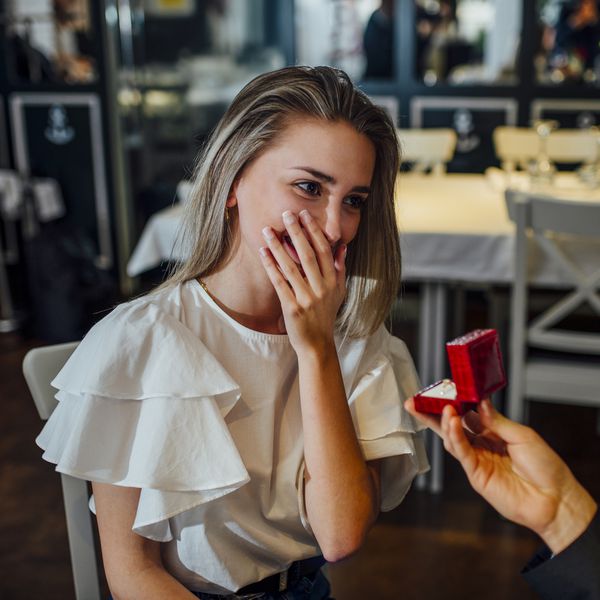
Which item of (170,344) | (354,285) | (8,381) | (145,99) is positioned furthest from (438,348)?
(145,99)

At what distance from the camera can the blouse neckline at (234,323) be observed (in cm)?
109

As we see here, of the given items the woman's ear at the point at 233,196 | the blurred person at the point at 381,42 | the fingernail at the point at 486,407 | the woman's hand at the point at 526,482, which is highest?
the blurred person at the point at 381,42

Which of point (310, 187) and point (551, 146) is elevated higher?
A: point (310, 187)

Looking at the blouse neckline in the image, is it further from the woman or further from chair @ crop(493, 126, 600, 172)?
chair @ crop(493, 126, 600, 172)

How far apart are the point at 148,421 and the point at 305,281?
0.25 m

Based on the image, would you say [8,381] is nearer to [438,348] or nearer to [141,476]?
[438,348]

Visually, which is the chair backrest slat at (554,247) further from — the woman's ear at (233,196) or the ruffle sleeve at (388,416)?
the woman's ear at (233,196)

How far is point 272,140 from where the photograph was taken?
41.2 inches

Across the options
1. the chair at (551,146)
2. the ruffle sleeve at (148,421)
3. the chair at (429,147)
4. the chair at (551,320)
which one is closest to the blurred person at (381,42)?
the chair at (429,147)

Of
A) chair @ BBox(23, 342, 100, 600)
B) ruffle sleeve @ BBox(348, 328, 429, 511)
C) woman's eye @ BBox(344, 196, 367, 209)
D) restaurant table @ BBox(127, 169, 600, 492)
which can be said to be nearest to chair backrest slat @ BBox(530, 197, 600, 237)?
restaurant table @ BBox(127, 169, 600, 492)

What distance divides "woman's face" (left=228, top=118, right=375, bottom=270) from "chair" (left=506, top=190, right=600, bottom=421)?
1238mm

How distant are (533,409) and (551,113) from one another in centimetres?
197

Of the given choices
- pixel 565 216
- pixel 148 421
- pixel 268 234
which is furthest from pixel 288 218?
pixel 565 216

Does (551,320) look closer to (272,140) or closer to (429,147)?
(272,140)
